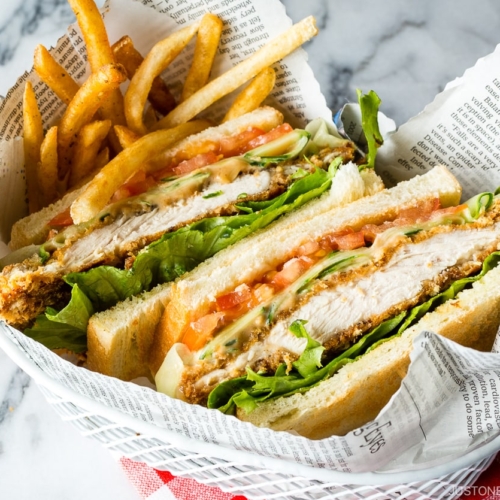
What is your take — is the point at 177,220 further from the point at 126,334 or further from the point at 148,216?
the point at 126,334

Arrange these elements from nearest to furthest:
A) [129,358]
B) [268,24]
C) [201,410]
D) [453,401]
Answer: [201,410]
[453,401]
[129,358]
[268,24]

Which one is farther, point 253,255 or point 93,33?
Result: point 93,33

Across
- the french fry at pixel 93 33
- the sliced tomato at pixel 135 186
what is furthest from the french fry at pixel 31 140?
the sliced tomato at pixel 135 186

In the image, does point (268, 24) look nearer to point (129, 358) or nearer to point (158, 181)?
point (158, 181)

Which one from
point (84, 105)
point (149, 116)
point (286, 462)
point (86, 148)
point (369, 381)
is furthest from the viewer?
point (149, 116)

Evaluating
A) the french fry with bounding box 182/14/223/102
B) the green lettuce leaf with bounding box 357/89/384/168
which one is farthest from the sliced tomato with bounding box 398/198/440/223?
the french fry with bounding box 182/14/223/102

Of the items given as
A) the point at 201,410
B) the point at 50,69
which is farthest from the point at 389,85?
the point at 201,410

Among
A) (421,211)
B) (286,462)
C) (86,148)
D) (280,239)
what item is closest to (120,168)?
(86,148)

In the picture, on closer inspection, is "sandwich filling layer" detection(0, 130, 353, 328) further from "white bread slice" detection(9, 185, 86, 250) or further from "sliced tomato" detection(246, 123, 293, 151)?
"white bread slice" detection(9, 185, 86, 250)
